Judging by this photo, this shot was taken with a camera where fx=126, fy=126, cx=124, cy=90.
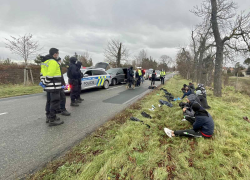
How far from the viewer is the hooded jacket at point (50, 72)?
3.28 meters

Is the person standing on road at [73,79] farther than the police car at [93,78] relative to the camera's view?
No

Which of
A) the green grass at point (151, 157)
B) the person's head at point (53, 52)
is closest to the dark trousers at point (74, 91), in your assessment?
the person's head at point (53, 52)

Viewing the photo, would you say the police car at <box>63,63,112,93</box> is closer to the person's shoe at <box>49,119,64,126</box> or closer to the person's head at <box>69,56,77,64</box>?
the person's head at <box>69,56,77,64</box>

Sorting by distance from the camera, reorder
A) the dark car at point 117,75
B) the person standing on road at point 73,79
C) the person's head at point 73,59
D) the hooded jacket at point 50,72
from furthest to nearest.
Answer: the dark car at point 117,75
the person standing on road at point 73,79
the person's head at point 73,59
the hooded jacket at point 50,72

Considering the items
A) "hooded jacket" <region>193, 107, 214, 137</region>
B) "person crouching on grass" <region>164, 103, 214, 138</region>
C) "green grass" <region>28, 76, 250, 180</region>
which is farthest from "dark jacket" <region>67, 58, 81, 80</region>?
"hooded jacket" <region>193, 107, 214, 137</region>

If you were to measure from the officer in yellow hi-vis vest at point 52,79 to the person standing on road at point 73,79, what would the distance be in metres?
1.86

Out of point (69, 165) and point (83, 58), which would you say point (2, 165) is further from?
point (83, 58)

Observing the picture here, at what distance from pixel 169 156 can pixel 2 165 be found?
2.83 meters

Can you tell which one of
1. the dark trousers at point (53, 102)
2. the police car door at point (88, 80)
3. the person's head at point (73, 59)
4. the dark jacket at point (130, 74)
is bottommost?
the dark trousers at point (53, 102)

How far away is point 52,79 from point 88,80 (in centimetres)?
504

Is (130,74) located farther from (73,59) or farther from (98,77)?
(73,59)

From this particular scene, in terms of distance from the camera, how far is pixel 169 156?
2.33 metres

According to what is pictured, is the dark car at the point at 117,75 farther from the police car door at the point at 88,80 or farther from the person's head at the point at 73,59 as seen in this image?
the person's head at the point at 73,59

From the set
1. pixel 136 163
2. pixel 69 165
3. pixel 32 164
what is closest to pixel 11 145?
pixel 32 164
